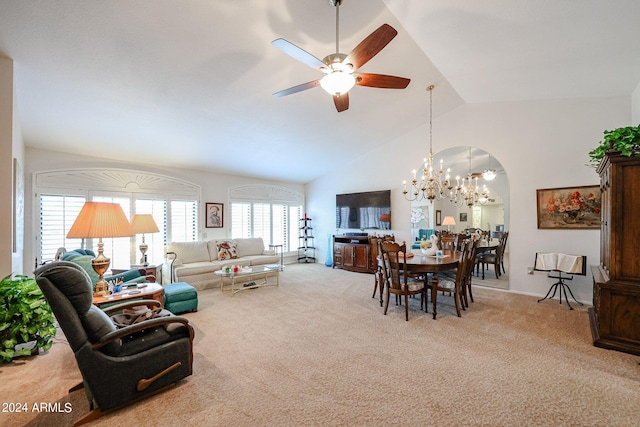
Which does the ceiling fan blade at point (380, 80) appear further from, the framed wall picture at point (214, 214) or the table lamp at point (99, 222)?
the framed wall picture at point (214, 214)

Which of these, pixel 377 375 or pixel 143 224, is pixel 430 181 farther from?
pixel 143 224

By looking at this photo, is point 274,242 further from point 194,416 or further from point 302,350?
point 194,416

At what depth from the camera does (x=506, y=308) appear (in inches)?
161

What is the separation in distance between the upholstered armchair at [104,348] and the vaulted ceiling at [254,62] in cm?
225

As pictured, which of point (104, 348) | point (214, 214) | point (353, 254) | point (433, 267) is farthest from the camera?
point (353, 254)

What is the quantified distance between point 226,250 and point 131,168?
247 cm

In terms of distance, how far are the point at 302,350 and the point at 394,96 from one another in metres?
4.14

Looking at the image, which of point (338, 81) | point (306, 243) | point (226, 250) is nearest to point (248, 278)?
point (226, 250)

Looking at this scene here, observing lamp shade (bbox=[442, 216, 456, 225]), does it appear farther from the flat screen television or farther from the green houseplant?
the green houseplant

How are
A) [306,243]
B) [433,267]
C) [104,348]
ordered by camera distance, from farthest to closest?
[306,243]
[433,267]
[104,348]

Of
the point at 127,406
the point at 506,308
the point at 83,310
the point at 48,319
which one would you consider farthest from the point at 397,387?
the point at 48,319

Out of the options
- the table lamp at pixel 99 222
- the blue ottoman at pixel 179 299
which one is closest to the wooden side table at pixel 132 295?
the blue ottoman at pixel 179 299

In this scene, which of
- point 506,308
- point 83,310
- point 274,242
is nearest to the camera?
point 83,310

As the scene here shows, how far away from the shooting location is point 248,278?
19.4 ft
